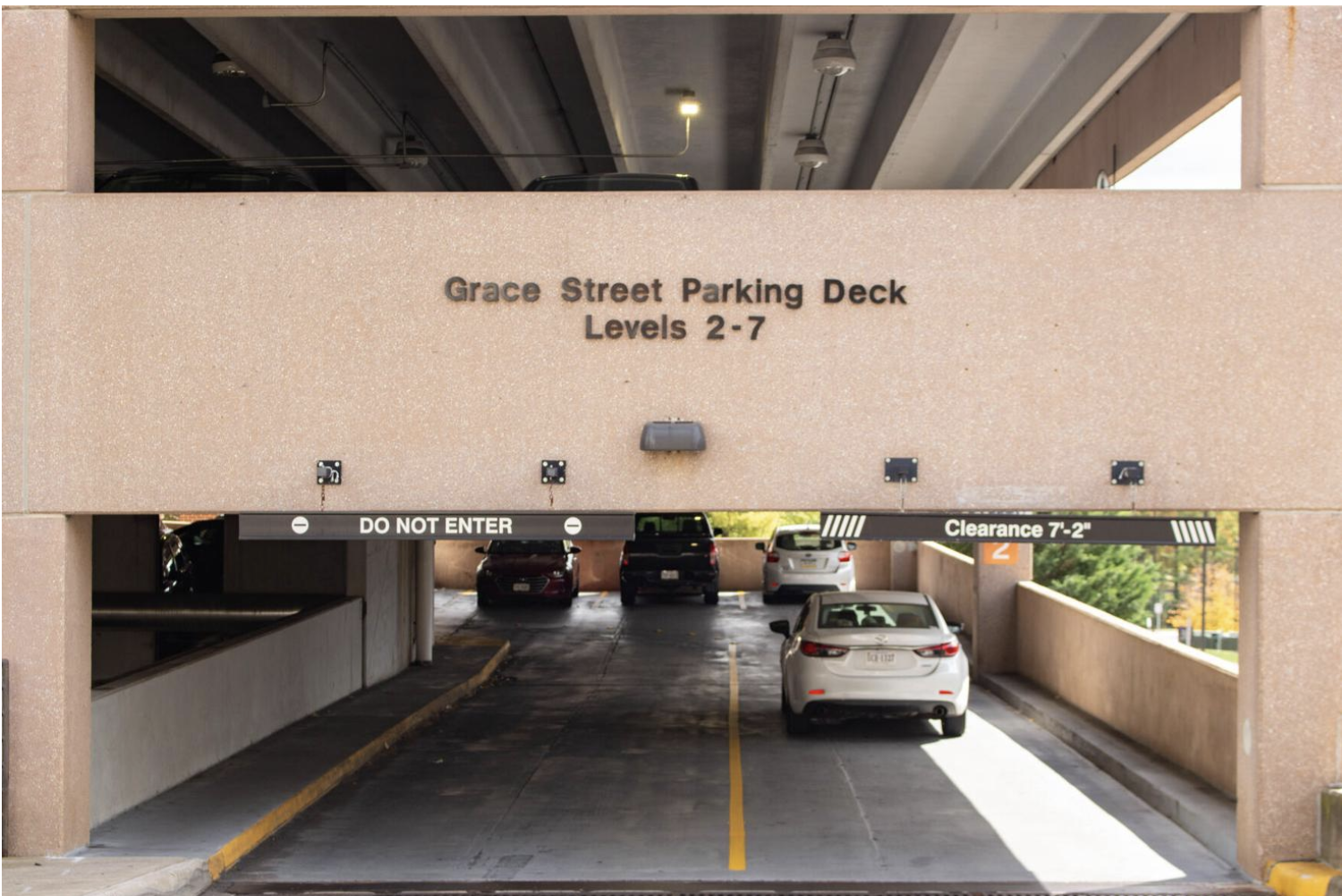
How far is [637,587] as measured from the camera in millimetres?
28297

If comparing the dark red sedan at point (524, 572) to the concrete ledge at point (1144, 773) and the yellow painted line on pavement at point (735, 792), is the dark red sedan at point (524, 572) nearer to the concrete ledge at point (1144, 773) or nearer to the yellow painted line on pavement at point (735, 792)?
the yellow painted line on pavement at point (735, 792)

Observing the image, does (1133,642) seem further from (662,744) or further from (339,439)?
(339,439)

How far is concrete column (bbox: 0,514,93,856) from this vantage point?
9.81 meters

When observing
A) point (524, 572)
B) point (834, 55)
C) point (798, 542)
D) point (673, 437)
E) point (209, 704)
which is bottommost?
point (524, 572)

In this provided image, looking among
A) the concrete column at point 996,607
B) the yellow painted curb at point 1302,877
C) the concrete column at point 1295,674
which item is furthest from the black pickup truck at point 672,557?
the yellow painted curb at point 1302,877

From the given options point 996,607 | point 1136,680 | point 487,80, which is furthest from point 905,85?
point 996,607

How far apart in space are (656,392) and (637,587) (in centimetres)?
1857

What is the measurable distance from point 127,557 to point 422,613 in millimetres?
4272

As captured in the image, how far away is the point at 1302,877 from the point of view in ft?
29.9

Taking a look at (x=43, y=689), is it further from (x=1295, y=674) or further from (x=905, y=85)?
(x=905, y=85)

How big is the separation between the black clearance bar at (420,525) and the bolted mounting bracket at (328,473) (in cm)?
23

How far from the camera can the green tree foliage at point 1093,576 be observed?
39.2 meters

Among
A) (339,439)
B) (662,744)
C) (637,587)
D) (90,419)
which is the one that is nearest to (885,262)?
(339,439)

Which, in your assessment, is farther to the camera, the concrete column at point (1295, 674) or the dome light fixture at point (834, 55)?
the dome light fixture at point (834, 55)
